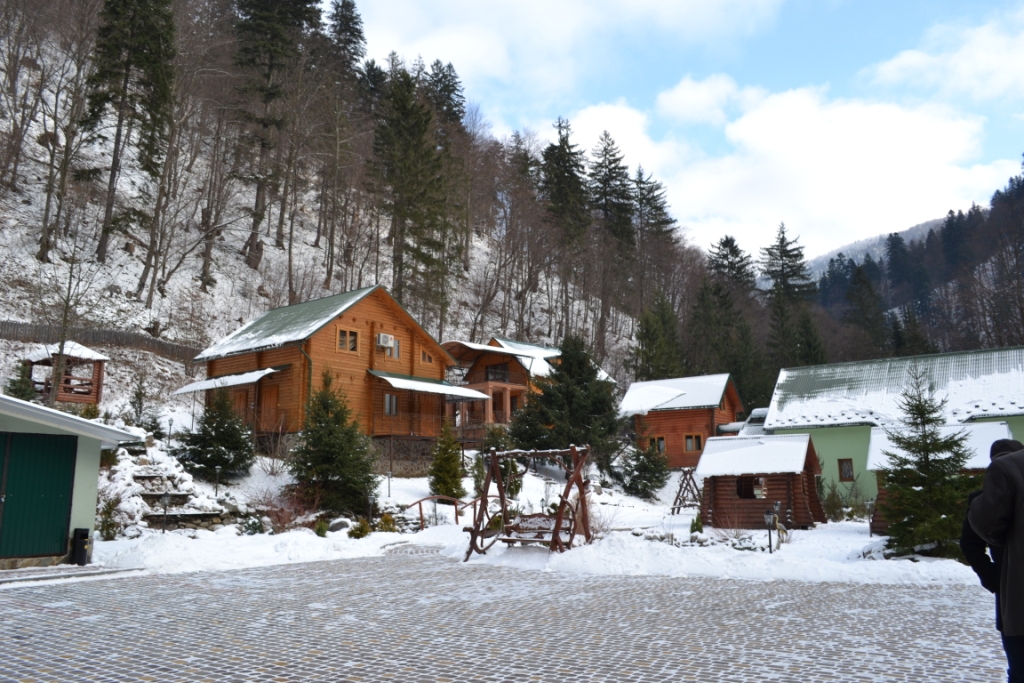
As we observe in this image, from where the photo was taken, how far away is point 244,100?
152ft

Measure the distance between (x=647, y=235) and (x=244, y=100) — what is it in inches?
1348

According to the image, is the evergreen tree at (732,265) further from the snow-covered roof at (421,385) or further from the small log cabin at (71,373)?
the small log cabin at (71,373)

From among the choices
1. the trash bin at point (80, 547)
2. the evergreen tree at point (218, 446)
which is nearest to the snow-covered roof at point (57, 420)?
the trash bin at point (80, 547)

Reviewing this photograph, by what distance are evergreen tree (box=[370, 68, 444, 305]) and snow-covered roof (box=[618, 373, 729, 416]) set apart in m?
13.8

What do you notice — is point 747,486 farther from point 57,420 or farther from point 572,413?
point 57,420

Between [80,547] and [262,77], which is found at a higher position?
[262,77]

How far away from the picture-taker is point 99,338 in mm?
33062

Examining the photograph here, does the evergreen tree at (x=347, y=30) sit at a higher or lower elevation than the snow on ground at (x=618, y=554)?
higher

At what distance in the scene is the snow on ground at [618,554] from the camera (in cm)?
1387

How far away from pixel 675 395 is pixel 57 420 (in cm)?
3217

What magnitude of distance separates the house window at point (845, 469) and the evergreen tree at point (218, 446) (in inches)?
911

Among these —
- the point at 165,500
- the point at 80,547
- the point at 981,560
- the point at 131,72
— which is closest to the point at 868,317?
the point at 131,72

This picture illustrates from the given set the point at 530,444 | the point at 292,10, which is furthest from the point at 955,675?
the point at 292,10

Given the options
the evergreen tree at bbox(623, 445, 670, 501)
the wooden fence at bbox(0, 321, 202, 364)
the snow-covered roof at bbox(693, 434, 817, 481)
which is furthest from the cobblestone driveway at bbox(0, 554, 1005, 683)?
the wooden fence at bbox(0, 321, 202, 364)
